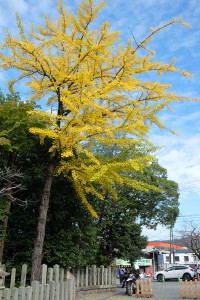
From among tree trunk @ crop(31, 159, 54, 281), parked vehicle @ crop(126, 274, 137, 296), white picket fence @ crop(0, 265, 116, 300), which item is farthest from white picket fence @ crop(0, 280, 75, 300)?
parked vehicle @ crop(126, 274, 137, 296)

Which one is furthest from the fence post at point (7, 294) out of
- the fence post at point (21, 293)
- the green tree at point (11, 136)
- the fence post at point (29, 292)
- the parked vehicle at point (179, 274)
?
the parked vehicle at point (179, 274)

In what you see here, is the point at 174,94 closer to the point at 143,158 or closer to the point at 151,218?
the point at 143,158

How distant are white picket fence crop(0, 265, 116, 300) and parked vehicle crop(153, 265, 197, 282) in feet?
48.6

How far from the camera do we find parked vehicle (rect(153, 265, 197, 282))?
2722 cm

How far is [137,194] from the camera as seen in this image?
17.9m

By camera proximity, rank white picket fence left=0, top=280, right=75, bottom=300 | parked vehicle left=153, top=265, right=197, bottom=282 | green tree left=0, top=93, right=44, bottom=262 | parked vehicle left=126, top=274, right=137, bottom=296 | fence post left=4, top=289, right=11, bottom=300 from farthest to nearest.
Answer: parked vehicle left=153, top=265, right=197, bottom=282 < parked vehicle left=126, top=274, right=137, bottom=296 < green tree left=0, top=93, right=44, bottom=262 < white picket fence left=0, top=280, right=75, bottom=300 < fence post left=4, top=289, right=11, bottom=300

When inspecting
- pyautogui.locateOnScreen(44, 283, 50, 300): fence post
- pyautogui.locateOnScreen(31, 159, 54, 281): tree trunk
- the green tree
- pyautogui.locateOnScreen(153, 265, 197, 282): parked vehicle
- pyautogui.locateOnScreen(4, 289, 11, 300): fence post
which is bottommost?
pyautogui.locateOnScreen(153, 265, 197, 282): parked vehicle

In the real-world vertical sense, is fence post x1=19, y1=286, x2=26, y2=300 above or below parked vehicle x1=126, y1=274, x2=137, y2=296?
above

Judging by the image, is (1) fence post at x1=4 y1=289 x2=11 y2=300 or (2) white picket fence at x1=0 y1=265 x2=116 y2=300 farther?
(2) white picket fence at x1=0 y1=265 x2=116 y2=300

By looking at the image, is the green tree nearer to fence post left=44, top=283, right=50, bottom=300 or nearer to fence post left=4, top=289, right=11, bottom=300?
fence post left=44, top=283, right=50, bottom=300

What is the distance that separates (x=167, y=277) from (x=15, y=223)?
21.6m

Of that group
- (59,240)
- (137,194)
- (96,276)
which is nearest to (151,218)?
(137,194)

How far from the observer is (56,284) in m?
7.80

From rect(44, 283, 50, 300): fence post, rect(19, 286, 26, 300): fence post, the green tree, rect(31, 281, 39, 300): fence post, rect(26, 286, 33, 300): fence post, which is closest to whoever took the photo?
rect(19, 286, 26, 300): fence post
